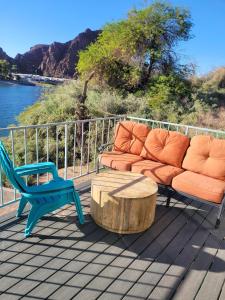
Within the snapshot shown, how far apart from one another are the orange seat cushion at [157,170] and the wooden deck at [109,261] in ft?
1.70

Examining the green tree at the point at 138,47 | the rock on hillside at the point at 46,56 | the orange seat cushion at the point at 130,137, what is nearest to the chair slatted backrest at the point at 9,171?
the orange seat cushion at the point at 130,137

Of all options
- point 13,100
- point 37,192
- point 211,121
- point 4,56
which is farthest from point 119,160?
point 4,56

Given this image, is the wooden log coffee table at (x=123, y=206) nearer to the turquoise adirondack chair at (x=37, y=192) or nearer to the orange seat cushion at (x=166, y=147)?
the turquoise adirondack chair at (x=37, y=192)

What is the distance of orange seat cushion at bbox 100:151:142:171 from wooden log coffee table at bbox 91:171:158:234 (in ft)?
2.52

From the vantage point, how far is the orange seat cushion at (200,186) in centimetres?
292

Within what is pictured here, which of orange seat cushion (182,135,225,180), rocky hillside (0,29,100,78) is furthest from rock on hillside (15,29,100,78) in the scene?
orange seat cushion (182,135,225,180)

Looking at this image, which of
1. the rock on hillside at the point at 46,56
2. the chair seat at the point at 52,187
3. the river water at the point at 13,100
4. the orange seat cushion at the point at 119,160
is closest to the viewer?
the chair seat at the point at 52,187

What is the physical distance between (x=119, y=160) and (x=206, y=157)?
1.21 m

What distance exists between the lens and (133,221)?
105 inches

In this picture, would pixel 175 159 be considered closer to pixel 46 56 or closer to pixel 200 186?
pixel 200 186

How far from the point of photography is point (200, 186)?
9.92 ft

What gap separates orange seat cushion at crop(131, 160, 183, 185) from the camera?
10.9 ft

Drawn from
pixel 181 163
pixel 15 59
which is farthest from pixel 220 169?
pixel 15 59

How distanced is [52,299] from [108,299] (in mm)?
403
